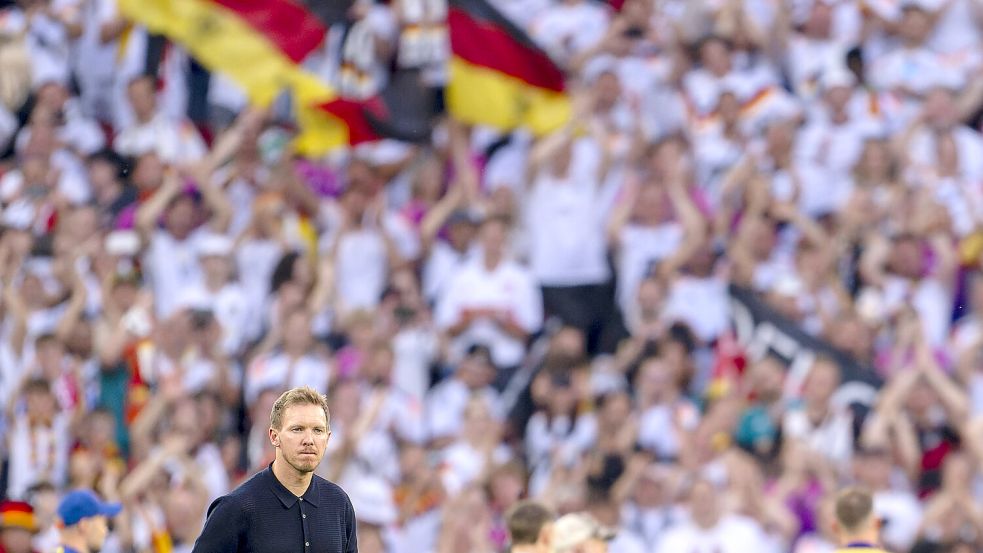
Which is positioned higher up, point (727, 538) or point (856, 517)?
point (856, 517)

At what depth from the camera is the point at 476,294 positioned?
12.6 meters

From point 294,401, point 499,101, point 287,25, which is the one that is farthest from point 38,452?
point 294,401

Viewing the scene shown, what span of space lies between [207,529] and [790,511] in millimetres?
5956

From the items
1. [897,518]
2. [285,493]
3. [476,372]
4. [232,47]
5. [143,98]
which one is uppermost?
[232,47]

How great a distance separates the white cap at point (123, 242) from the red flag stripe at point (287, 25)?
1789 millimetres

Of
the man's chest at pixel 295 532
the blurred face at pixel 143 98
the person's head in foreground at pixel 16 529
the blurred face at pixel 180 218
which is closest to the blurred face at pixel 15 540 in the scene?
the person's head in foreground at pixel 16 529

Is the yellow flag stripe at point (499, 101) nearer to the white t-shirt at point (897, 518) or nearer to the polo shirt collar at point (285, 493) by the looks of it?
the white t-shirt at point (897, 518)

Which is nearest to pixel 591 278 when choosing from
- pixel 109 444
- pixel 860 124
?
pixel 860 124

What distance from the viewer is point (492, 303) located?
41.0ft

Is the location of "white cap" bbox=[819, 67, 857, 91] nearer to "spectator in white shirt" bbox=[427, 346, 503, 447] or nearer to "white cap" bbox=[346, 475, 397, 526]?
"spectator in white shirt" bbox=[427, 346, 503, 447]

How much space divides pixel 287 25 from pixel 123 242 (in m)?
2.07

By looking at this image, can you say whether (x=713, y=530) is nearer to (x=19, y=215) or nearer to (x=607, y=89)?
Answer: (x=607, y=89)

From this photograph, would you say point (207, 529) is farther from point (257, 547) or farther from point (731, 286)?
point (731, 286)

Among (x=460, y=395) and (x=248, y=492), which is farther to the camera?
(x=460, y=395)
